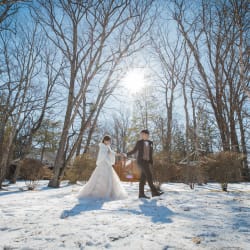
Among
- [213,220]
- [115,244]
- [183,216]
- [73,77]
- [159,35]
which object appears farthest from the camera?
[159,35]

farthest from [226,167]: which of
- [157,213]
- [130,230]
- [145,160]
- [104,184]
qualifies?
[130,230]

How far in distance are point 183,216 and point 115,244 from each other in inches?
59.8

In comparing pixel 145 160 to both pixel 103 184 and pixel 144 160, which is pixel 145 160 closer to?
pixel 144 160

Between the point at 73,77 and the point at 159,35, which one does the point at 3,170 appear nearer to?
the point at 73,77

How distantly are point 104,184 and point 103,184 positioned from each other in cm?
3

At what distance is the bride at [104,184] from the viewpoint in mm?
5500

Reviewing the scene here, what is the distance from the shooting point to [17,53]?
11.1 metres

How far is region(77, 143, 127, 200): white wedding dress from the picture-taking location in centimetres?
549

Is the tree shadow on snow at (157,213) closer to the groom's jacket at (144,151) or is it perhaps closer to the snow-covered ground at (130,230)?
the snow-covered ground at (130,230)

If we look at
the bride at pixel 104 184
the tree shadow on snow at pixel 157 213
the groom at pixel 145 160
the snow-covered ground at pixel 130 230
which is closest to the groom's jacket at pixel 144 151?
the groom at pixel 145 160

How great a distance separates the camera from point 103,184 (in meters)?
5.61

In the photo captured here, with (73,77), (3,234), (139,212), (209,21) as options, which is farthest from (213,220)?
(209,21)

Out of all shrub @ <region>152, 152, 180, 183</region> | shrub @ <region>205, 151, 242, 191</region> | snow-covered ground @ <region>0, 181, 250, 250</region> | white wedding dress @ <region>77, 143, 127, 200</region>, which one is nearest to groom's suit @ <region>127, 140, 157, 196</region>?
white wedding dress @ <region>77, 143, 127, 200</region>

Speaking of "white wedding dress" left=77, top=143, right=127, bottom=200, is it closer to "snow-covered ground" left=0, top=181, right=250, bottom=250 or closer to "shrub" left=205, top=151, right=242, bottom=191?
"snow-covered ground" left=0, top=181, right=250, bottom=250
